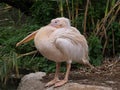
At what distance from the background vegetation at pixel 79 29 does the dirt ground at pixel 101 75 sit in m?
0.17

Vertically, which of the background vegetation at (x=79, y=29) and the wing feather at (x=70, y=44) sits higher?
the wing feather at (x=70, y=44)

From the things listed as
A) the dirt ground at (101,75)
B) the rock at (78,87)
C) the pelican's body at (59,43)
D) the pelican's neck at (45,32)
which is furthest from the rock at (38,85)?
the pelican's neck at (45,32)

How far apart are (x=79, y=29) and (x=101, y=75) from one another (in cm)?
110

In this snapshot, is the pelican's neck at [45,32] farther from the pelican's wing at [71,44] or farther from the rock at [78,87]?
the rock at [78,87]

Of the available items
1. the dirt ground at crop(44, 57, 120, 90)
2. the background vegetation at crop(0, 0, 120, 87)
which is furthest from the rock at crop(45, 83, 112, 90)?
the background vegetation at crop(0, 0, 120, 87)

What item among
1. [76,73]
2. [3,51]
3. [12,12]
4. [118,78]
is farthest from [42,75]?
[12,12]

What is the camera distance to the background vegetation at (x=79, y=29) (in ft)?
20.1

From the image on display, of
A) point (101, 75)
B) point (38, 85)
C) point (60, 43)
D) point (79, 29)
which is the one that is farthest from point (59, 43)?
point (79, 29)

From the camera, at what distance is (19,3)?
7434 millimetres

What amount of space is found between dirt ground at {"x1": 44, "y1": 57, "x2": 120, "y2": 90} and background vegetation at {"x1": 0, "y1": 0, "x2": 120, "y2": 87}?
171 millimetres

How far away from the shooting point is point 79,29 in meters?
6.53

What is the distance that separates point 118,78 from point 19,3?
2.69m

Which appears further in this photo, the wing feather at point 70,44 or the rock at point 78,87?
the rock at point 78,87

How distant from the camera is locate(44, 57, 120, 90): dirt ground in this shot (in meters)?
5.03
